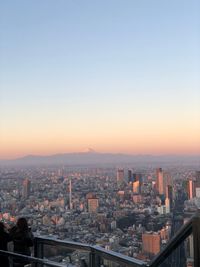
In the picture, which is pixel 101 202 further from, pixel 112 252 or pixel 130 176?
pixel 112 252

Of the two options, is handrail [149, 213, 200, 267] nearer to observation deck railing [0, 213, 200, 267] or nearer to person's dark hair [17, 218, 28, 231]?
observation deck railing [0, 213, 200, 267]

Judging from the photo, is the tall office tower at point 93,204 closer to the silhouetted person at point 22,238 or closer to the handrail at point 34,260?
the silhouetted person at point 22,238

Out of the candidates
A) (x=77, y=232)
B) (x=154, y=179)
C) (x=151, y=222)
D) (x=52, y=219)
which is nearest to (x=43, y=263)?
(x=77, y=232)

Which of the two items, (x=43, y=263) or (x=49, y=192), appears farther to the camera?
(x=49, y=192)

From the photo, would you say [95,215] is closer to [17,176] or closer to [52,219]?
[52,219]

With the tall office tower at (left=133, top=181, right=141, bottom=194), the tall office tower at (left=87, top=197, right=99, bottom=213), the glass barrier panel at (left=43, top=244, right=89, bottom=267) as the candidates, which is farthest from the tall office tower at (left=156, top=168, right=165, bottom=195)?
the glass barrier panel at (left=43, top=244, right=89, bottom=267)

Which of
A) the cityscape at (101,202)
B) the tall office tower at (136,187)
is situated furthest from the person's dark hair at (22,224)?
the tall office tower at (136,187)
